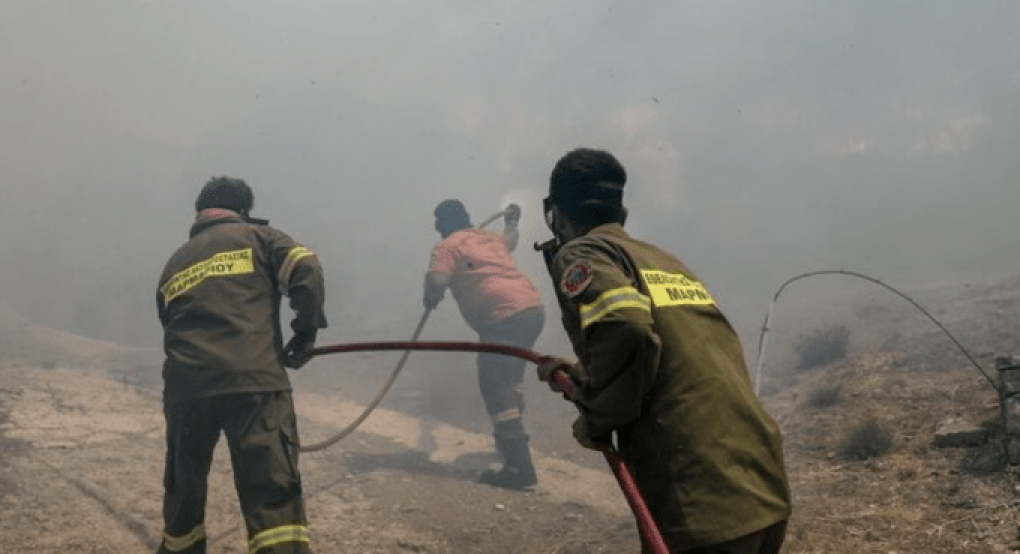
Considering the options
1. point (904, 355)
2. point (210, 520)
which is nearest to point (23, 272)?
point (210, 520)

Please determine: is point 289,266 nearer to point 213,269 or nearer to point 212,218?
point 213,269

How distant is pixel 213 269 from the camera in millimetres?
3436

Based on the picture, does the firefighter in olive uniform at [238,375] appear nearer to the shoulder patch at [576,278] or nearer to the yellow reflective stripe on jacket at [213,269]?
the yellow reflective stripe on jacket at [213,269]

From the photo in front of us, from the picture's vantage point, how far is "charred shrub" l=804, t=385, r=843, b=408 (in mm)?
5785

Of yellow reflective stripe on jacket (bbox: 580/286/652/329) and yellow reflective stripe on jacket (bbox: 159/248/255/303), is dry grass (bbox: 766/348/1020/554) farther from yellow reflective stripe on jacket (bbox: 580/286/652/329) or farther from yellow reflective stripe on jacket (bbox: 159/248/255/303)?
yellow reflective stripe on jacket (bbox: 159/248/255/303)

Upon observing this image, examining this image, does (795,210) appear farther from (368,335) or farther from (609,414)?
(609,414)

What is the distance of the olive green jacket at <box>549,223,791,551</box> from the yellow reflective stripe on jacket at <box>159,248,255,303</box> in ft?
7.51

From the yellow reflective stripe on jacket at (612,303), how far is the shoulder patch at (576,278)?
0.18ft

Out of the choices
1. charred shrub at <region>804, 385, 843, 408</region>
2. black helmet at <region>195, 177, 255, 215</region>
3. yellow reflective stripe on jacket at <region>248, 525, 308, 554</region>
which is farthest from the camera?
charred shrub at <region>804, 385, 843, 408</region>

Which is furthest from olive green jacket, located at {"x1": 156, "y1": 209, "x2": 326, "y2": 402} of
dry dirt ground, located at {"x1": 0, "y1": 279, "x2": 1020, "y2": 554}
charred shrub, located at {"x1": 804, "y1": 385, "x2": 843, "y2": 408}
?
charred shrub, located at {"x1": 804, "y1": 385, "x2": 843, "y2": 408}

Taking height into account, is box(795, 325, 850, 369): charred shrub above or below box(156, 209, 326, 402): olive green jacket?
below

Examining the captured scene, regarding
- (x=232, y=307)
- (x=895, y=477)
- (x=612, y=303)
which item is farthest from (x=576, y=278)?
(x=895, y=477)

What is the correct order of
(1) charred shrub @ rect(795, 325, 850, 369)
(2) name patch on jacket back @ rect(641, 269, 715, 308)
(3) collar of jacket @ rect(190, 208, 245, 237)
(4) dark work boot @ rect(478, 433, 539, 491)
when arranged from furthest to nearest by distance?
(1) charred shrub @ rect(795, 325, 850, 369), (4) dark work boot @ rect(478, 433, 539, 491), (3) collar of jacket @ rect(190, 208, 245, 237), (2) name patch on jacket back @ rect(641, 269, 715, 308)

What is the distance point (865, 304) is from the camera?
1362 cm
